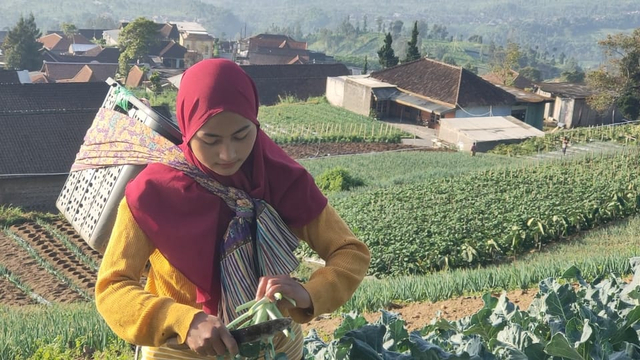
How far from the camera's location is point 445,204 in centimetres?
1436

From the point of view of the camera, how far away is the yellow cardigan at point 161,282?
200cm

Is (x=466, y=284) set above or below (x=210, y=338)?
below

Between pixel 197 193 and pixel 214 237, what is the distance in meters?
0.13

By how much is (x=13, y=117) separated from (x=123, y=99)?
61.4ft

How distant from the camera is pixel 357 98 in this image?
32.3 m

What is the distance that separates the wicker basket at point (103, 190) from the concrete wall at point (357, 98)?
28814 millimetres

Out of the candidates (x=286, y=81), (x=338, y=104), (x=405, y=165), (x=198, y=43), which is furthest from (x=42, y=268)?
(x=198, y=43)

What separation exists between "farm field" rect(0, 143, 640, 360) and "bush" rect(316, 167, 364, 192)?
542mm

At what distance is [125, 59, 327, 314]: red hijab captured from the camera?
6.73 ft

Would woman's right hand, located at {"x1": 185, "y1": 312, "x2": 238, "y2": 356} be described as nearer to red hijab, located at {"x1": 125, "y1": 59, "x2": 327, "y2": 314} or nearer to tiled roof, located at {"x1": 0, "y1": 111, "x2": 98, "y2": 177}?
red hijab, located at {"x1": 125, "y1": 59, "x2": 327, "y2": 314}

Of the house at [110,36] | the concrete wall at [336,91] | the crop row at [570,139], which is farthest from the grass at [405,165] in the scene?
the house at [110,36]

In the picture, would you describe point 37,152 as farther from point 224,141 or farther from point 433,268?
point 224,141

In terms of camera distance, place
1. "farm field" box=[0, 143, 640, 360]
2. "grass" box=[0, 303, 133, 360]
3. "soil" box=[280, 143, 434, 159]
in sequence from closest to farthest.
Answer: "grass" box=[0, 303, 133, 360] < "farm field" box=[0, 143, 640, 360] < "soil" box=[280, 143, 434, 159]

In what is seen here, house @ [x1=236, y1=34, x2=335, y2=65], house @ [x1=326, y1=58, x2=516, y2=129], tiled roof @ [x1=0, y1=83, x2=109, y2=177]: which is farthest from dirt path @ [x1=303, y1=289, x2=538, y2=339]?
house @ [x1=236, y1=34, x2=335, y2=65]
